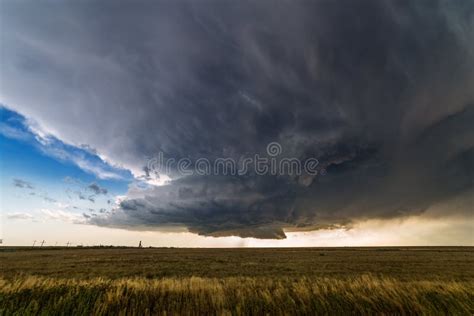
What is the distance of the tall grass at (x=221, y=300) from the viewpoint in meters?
6.16

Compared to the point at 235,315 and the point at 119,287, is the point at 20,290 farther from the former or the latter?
the point at 235,315

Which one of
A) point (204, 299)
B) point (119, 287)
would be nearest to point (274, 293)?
point (204, 299)

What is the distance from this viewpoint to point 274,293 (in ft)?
22.6

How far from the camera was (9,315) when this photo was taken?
5949 millimetres

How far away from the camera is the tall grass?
6.16 metres

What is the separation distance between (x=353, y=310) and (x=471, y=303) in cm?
313

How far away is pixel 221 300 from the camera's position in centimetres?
636

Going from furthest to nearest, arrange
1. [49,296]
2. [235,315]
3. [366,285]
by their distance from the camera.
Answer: [366,285]
[49,296]
[235,315]

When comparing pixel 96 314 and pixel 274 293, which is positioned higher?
pixel 274 293

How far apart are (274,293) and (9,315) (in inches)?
246

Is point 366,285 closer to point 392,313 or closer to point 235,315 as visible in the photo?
point 392,313

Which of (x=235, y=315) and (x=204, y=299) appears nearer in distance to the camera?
(x=235, y=315)

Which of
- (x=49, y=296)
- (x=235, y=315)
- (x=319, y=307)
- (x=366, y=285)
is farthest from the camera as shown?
(x=366, y=285)

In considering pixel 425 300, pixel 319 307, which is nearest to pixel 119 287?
pixel 319 307
